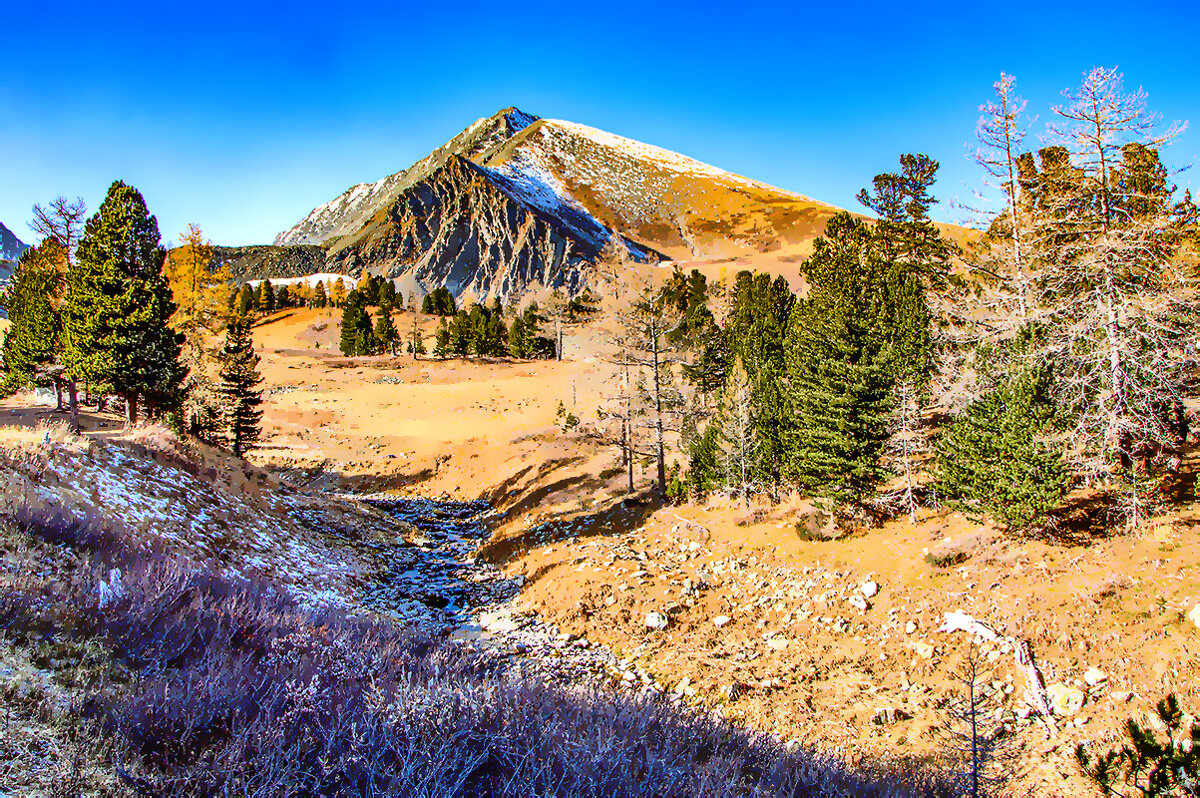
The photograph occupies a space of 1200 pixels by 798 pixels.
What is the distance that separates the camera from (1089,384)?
13312 millimetres

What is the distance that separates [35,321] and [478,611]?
32677 mm

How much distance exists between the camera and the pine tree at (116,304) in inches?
877

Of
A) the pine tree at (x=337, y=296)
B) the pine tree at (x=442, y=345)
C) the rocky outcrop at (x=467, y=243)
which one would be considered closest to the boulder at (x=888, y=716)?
the pine tree at (x=442, y=345)

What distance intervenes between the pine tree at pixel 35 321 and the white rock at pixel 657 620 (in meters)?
29.8

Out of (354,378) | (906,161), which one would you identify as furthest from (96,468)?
(354,378)

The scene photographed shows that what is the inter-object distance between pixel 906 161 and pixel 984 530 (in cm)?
2852

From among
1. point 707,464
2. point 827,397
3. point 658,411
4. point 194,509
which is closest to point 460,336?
point 658,411

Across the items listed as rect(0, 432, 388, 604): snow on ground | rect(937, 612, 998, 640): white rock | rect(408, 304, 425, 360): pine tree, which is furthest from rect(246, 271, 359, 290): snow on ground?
rect(937, 612, 998, 640): white rock

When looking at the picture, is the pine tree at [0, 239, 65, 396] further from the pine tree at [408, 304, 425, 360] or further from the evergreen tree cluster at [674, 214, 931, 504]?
the pine tree at [408, 304, 425, 360]

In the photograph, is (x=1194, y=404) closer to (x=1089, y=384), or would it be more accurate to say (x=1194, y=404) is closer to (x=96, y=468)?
(x=1089, y=384)

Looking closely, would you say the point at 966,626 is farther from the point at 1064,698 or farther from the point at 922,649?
the point at 1064,698

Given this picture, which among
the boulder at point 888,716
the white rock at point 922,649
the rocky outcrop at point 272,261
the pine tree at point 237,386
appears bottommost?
the boulder at point 888,716

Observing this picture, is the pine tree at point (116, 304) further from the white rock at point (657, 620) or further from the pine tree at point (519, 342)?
the pine tree at point (519, 342)

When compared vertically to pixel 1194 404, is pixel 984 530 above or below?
below
